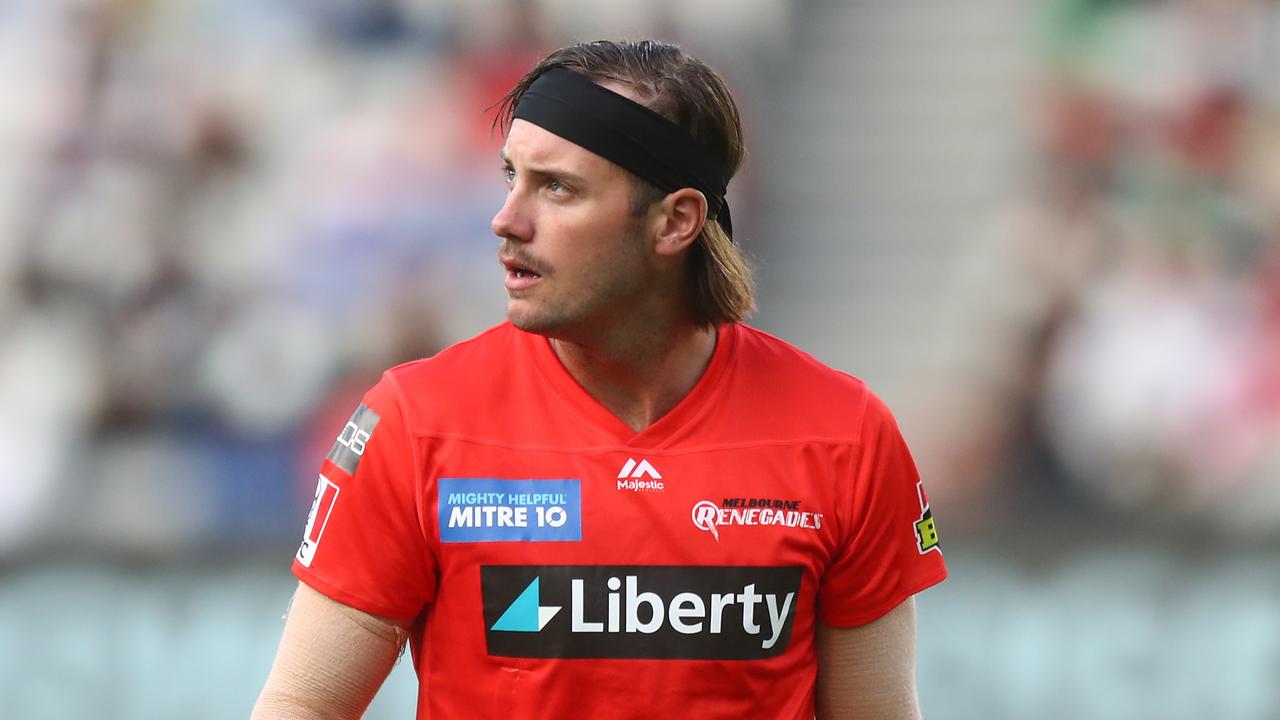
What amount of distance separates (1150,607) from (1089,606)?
0.84ft

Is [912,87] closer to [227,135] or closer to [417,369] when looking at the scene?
[227,135]

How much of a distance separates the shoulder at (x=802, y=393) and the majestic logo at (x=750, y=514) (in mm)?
149

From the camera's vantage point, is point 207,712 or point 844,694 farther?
point 207,712

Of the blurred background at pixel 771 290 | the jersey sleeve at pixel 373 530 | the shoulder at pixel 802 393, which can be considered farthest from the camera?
the blurred background at pixel 771 290

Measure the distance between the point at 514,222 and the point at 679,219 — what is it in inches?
12.6

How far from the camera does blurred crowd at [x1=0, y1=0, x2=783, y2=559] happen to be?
7.64 meters

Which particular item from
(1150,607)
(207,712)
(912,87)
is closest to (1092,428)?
(1150,607)

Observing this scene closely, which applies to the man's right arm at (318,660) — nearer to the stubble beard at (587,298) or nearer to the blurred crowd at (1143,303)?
the stubble beard at (587,298)

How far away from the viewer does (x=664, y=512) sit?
2939 millimetres

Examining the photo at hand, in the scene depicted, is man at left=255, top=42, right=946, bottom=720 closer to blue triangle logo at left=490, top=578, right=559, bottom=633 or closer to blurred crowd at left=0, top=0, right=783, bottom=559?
blue triangle logo at left=490, top=578, right=559, bottom=633

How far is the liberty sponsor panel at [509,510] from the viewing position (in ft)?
9.45

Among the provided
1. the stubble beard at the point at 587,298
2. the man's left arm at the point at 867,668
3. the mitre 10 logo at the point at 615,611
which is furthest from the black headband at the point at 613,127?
the man's left arm at the point at 867,668

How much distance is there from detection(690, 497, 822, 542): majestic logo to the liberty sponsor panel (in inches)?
8.2

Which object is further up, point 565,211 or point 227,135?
point 227,135
